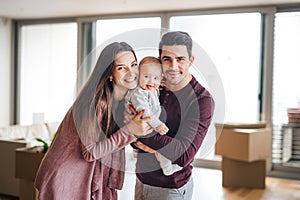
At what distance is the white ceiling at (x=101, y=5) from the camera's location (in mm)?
4812

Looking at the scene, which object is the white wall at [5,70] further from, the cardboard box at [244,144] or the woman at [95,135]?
the woman at [95,135]

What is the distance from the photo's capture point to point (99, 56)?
4.84ft

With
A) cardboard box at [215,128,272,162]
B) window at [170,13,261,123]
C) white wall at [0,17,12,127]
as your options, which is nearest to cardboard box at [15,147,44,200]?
cardboard box at [215,128,272,162]

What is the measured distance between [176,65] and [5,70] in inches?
225

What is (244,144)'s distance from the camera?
4.17 meters

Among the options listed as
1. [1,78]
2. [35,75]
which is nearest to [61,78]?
[35,75]

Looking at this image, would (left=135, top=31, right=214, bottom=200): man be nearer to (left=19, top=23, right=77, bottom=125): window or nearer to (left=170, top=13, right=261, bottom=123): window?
(left=170, top=13, right=261, bottom=123): window

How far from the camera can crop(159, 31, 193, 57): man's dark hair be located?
1450 millimetres

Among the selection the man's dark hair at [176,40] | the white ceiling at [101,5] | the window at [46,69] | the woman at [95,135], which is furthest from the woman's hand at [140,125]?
the window at [46,69]

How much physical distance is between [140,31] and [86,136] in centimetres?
47

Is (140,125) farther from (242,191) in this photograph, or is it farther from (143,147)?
(242,191)

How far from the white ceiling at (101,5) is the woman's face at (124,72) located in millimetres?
3472

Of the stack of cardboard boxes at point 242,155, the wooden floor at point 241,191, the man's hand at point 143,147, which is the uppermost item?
the man's hand at point 143,147

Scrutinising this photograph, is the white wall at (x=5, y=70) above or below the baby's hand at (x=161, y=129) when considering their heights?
above
